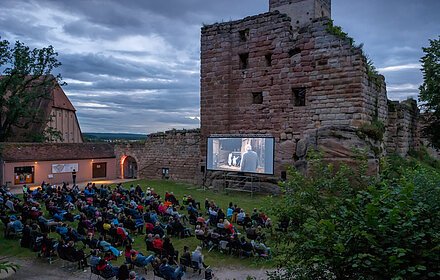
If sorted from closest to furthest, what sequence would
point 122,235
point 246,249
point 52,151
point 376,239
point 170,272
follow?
point 376,239, point 170,272, point 246,249, point 122,235, point 52,151

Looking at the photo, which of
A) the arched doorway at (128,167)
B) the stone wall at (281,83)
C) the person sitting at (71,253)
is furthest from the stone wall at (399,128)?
the arched doorway at (128,167)

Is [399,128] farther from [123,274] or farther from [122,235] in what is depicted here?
[123,274]

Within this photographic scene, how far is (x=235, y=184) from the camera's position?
63.5 ft

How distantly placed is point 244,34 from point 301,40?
11.8 ft

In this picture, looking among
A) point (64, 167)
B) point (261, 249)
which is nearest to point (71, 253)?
point (261, 249)

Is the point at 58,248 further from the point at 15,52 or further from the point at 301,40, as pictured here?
the point at 15,52

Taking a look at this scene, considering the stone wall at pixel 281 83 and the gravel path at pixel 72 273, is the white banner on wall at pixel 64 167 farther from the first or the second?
the gravel path at pixel 72 273

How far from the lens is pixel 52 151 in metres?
26.0

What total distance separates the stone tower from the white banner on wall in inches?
738

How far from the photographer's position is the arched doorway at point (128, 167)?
2939 centimetres

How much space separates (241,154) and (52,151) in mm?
15220

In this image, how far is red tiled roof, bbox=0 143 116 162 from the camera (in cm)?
2378

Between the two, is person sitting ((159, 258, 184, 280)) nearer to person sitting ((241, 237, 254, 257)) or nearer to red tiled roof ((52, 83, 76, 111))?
person sitting ((241, 237, 254, 257))

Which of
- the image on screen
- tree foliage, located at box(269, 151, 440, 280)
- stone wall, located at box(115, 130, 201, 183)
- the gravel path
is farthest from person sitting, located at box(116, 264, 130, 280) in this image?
stone wall, located at box(115, 130, 201, 183)
